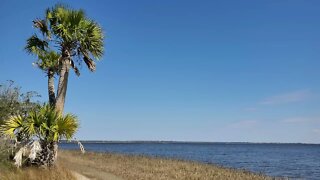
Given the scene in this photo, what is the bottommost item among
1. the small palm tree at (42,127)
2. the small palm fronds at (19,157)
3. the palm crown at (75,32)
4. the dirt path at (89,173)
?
the dirt path at (89,173)

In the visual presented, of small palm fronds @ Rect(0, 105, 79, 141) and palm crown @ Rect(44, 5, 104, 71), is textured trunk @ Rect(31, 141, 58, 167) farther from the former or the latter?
palm crown @ Rect(44, 5, 104, 71)

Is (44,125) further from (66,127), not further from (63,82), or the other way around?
(63,82)

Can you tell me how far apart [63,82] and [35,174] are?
17.4 feet

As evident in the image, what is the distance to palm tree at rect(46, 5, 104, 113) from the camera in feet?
73.4

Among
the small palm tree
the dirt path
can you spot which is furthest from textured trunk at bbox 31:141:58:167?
the dirt path

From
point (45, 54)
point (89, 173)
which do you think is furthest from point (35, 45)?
point (89, 173)

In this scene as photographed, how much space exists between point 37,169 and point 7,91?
16.5 ft

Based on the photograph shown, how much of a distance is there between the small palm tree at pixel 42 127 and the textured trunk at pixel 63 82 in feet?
5.75

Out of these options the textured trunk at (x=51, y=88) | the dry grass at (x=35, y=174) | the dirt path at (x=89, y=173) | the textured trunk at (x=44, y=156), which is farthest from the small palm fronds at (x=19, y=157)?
the textured trunk at (x=51, y=88)

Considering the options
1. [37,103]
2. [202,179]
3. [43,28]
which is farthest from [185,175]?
[43,28]

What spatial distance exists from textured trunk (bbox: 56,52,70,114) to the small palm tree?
5.75 feet

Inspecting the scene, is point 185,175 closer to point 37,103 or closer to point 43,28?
point 37,103

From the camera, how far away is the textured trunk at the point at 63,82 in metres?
22.7

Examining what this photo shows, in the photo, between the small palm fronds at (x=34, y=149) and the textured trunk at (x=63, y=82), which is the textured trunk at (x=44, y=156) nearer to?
the small palm fronds at (x=34, y=149)
